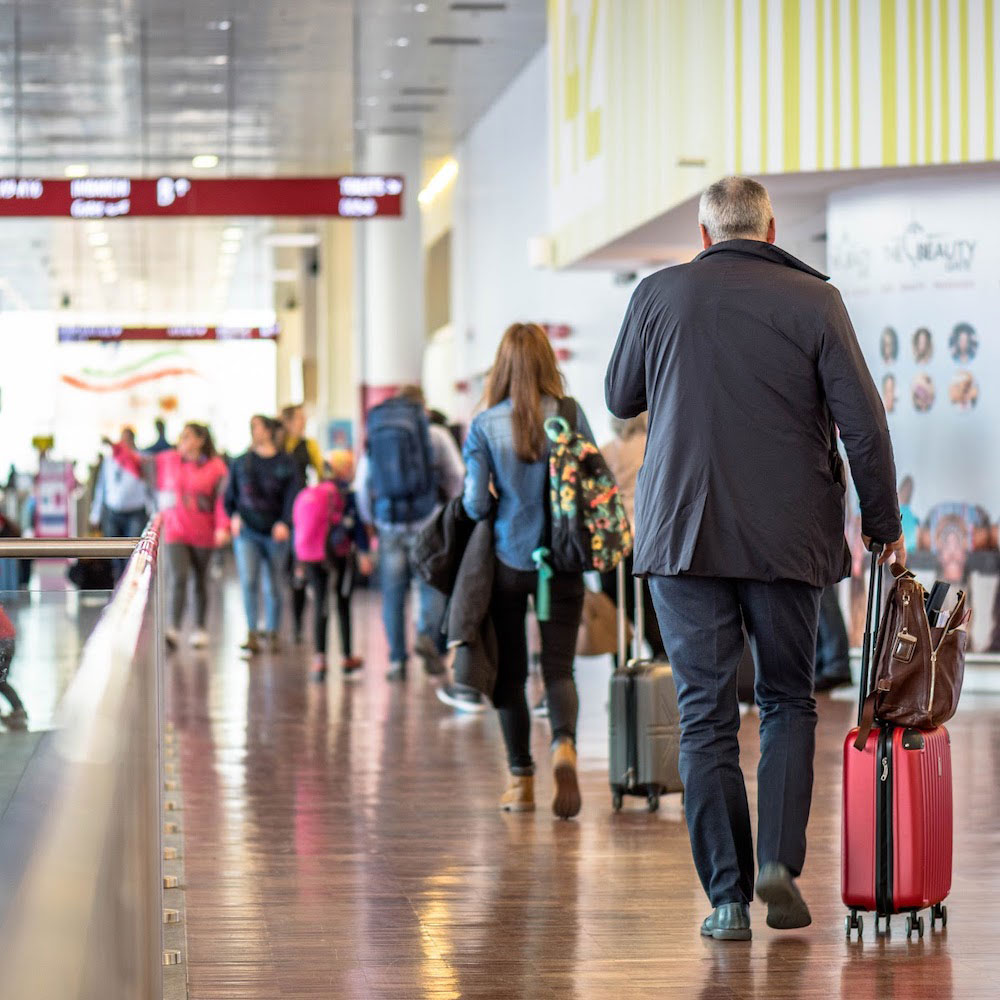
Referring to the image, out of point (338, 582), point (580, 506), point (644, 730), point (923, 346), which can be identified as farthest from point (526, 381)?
point (338, 582)

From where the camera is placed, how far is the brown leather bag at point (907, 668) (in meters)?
3.81

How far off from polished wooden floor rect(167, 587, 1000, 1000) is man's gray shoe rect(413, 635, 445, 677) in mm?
1975

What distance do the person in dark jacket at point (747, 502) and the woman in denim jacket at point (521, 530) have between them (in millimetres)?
1636

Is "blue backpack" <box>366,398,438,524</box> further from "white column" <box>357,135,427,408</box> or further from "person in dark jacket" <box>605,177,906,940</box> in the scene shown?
"white column" <box>357,135,427,408</box>

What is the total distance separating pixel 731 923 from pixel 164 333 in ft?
90.5

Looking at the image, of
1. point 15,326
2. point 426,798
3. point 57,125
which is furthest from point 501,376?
point 15,326

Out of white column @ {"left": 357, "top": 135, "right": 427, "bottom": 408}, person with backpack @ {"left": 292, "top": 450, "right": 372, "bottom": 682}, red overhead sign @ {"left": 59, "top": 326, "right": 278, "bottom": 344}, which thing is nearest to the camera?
person with backpack @ {"left": 292, "top": 450, "right": 372, "bottom": 682}

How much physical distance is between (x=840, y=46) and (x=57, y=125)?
13285 mm

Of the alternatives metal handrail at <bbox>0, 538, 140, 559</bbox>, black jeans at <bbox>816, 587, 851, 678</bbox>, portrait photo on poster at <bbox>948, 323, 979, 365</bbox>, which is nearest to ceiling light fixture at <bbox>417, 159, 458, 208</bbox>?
portrait photo on poster at <bbox>948, 323, 979, 365</bbox>

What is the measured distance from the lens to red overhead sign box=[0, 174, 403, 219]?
13133 millimetres

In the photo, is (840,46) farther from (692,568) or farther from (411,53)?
(411,53)

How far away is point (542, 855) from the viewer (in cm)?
494

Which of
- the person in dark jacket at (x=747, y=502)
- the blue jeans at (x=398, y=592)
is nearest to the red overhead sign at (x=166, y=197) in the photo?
the blue jeans at (x=398, y=592)

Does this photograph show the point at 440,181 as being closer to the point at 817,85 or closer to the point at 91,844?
the point at 817,85
